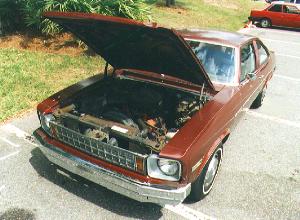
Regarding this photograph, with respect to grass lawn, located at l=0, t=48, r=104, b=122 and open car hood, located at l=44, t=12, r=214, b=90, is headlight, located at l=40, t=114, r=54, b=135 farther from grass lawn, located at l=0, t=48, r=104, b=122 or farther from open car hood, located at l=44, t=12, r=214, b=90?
grass lawn, located at l=0, t=48, r=104, b=122

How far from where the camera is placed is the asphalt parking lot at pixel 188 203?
3.97 m

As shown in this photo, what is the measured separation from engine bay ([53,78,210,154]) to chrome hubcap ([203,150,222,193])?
1.96 ft

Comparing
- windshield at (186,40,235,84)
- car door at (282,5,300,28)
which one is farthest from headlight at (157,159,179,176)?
car door at (282,5,300,28)

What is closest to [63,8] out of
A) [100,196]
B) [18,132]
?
[18,132]

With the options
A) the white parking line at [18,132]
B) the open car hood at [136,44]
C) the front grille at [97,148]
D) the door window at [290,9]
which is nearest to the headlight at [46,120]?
the front grille at [97,148]

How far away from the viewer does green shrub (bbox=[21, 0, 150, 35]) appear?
907 cm

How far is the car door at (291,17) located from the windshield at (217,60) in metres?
13.6

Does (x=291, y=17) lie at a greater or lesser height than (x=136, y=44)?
lesser

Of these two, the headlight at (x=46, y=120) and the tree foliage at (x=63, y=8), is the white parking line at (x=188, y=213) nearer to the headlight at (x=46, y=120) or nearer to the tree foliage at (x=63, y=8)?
the headlight at (x=46, y=120)

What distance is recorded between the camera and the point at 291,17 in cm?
1675

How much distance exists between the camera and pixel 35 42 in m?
9.67

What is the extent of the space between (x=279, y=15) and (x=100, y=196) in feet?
51.2

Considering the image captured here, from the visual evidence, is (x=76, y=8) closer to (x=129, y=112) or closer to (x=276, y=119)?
(x=129, y=112)

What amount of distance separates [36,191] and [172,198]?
1.92 metres
